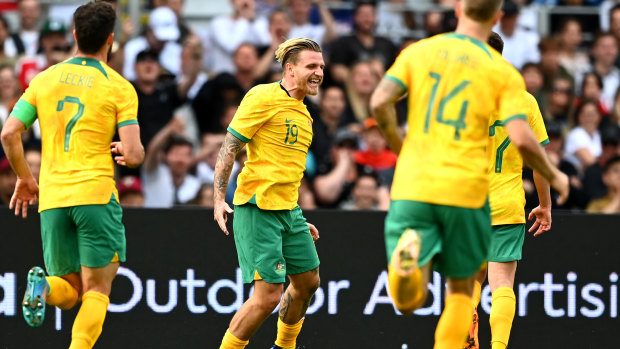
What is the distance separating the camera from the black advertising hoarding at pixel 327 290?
28.5 feet

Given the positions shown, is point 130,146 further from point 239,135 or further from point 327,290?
point 327,290

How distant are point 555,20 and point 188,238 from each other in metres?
7.65

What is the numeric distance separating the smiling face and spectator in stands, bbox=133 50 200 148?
4573 mm

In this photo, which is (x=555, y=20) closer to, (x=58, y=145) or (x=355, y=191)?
(x=355, y=191)

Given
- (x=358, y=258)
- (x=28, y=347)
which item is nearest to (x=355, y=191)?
(x=358, y=258)

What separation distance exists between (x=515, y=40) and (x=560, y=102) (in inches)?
41.7

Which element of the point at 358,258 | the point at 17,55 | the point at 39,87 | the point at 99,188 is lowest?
the point at 358,258

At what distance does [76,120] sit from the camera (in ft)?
22.3

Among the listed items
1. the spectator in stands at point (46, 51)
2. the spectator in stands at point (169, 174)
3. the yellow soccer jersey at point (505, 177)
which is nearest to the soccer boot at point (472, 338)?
the yellow soccer jersey at point (505, 177)

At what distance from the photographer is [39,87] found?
6.85 m

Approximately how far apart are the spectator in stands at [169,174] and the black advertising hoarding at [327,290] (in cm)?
240

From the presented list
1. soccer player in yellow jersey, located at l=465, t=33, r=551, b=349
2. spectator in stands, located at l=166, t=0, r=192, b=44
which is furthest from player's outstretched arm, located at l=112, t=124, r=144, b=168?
spectator in stands, located at l=166, t=0, r=192, b=44

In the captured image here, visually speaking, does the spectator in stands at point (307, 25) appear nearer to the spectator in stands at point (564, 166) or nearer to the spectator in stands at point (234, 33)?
the spectator in stands at point (234, 33)

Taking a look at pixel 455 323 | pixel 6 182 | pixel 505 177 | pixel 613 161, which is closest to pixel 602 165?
pixel 613 161
